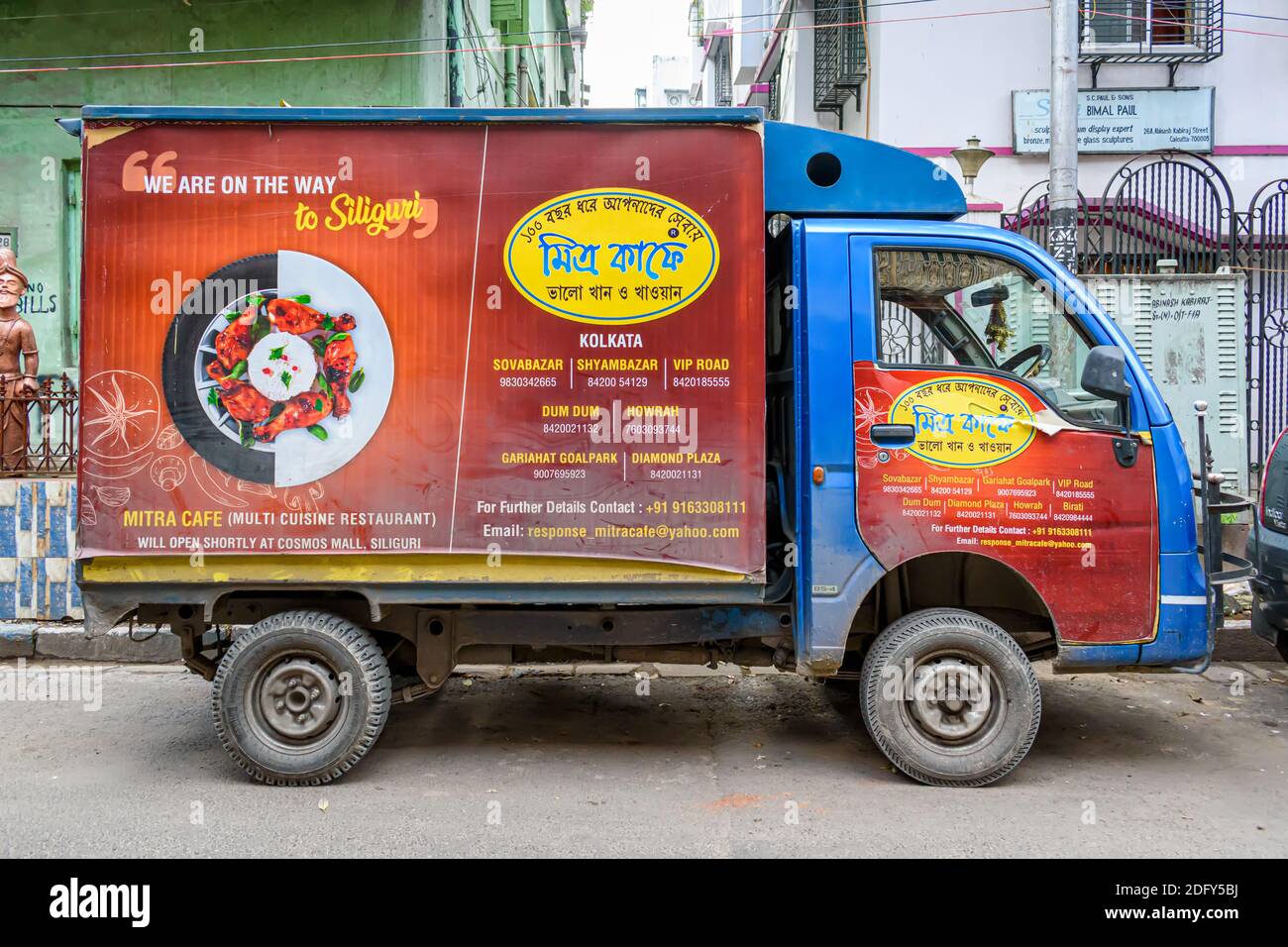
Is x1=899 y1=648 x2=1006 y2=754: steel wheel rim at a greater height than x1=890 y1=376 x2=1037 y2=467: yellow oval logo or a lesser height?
lesser

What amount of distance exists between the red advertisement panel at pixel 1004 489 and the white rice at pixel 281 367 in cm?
242

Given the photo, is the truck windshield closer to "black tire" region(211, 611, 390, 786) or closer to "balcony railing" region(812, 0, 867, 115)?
"black tire" region(211, 611, 390, 786)

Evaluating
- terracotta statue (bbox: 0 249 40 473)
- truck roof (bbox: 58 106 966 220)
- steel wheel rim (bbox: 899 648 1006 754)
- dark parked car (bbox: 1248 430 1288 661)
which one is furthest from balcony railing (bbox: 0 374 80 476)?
dark parked car (bbox: 1248 430 1288 661)

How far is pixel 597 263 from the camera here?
4602 millimetres

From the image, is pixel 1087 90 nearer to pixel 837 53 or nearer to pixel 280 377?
pixel 837 53

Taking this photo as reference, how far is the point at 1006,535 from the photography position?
4.63 m

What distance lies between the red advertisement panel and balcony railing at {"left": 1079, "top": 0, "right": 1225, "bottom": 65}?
10.1m

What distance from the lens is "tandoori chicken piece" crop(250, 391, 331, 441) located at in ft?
15.1

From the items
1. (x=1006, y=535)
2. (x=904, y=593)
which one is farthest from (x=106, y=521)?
(x=1006, y=535)

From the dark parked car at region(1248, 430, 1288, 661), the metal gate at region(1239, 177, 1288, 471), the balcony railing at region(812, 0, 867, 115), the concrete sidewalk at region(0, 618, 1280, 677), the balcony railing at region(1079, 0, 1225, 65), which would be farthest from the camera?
the balcony railing at region(812, 0, 867, 115)

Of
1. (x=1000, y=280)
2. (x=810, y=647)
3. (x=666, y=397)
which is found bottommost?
(x=810, y=647)

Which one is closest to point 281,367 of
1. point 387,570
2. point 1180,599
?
point 387,570
